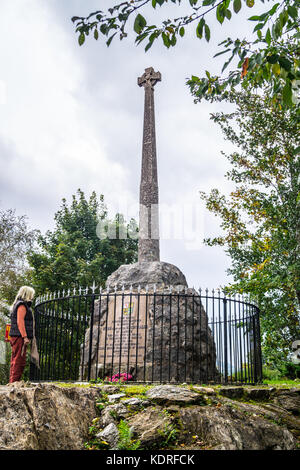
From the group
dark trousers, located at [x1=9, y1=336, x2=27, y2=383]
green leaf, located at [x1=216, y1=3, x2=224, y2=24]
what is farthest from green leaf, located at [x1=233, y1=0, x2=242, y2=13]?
dark trousers, located at [x1=9, y1=336, x2=27, y2=383]

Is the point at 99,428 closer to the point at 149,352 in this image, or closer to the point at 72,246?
the point at 149,352

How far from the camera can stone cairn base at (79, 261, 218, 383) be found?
9.11 m

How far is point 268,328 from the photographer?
15594 millimetres

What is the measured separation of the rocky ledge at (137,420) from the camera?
466 cm

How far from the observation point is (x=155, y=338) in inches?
372

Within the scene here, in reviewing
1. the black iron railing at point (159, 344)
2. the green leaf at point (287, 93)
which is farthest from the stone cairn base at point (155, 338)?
the green leaf at point (287, 93)

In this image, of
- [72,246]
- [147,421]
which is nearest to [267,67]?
[147,421]

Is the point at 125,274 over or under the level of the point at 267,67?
under

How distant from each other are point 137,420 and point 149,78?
487 inches

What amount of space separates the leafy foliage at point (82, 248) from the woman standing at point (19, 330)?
1484 cm

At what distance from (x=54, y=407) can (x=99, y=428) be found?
0.67 meters

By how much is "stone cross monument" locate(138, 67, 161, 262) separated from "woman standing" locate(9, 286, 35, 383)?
5.17 meters

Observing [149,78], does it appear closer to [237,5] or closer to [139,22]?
[139,22]
